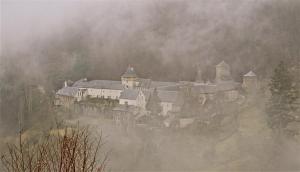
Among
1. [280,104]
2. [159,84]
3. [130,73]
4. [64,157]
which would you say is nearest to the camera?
[64,157]

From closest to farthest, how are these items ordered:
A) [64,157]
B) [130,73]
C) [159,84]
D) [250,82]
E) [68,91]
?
1. [64,157]
2. [250,82]
3. [159,84]
4. [130,73]
5. [68,91]

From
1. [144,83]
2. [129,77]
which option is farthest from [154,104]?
[129,77]

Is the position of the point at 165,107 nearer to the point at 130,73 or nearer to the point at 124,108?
the point at 124,108

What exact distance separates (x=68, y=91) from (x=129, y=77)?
110 cm

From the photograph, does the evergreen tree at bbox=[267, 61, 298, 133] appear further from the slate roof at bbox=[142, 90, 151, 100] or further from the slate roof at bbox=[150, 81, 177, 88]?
the slate roof at bbox=[142, 90, 151, 100]

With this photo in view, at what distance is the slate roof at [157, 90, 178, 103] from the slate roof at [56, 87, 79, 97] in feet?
4.87

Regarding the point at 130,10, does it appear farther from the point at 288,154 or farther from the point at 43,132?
the point at 288,154

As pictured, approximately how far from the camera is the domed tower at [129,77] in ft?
24.2

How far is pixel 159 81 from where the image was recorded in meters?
7.23

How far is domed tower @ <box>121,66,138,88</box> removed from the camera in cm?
738

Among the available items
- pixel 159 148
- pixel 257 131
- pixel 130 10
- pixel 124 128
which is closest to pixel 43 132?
pixel 124 128

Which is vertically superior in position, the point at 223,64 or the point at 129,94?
the point at 223,64

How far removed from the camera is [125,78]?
745cm

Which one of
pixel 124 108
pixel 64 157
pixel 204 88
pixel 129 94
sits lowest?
pixel 124 108
